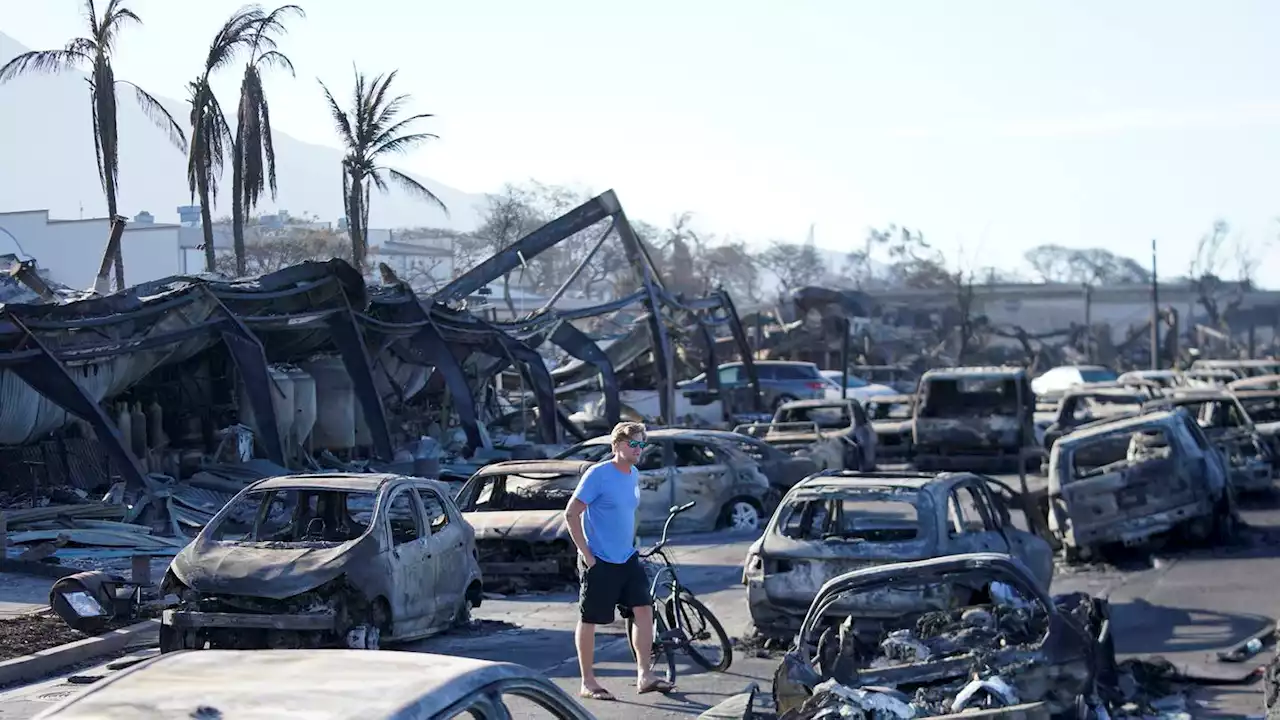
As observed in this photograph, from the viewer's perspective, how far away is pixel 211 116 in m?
29.4

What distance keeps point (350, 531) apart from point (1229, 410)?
14.8 metres

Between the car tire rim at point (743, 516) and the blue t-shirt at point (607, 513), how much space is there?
1027 centimetres

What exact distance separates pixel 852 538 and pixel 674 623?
1.54 m

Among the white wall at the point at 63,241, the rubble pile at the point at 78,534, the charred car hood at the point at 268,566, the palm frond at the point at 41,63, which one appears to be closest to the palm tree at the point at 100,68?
the palm frond at the point at 41,63

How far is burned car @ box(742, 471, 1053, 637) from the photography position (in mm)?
12195

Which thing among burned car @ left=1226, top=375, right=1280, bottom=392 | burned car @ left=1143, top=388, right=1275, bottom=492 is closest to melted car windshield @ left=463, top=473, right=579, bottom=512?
burned car @ left=1143, top=388, right=1275, bottom=492

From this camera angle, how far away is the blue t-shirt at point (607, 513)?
11008 mm

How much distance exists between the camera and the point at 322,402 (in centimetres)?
2870

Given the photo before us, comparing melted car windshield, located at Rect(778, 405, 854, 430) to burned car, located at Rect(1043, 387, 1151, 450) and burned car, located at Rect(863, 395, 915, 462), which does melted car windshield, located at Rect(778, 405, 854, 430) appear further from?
burned car, located at Rect(1043, 387, 1151, 450)

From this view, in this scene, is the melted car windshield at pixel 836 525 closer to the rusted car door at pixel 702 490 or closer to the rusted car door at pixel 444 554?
the rusted car door at pixel 444 554

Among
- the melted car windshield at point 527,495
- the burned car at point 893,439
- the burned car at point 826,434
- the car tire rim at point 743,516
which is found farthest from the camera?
the burned car at point 893,439

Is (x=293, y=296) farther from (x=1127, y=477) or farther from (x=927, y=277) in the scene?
(x=927, y=277)

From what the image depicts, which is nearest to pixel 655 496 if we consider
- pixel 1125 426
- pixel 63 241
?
pixel 1125 426

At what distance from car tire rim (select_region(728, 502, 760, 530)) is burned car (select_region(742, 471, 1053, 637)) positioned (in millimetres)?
7827
